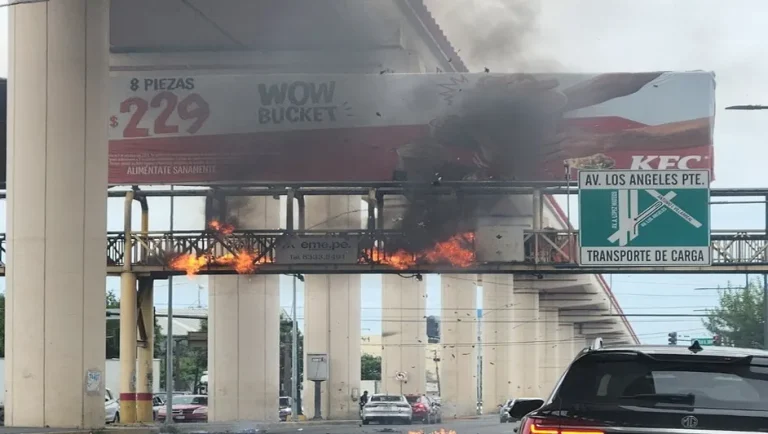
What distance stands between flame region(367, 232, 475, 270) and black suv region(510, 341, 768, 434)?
27.3m

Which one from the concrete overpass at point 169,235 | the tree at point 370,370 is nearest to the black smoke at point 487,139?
the concrete overpass at point 169,235

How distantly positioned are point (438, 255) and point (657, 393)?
92.2 feet

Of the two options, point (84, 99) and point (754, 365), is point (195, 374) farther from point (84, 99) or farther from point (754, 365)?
point (754, 365)

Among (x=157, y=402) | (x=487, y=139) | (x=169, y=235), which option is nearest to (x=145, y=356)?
(x=169, y=235)

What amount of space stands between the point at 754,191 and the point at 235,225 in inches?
668

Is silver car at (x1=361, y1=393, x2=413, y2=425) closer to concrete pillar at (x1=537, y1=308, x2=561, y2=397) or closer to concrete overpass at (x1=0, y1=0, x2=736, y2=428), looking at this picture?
concrete overpass at (x1=0, y1=0, x2=736, y2=428)

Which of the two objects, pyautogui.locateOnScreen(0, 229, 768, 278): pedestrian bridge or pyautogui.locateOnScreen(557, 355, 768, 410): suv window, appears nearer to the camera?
pyautogui.locateOnScreen(557, 355, 768, 410): suv window

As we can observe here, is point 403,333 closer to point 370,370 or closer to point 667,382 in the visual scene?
point 667,382

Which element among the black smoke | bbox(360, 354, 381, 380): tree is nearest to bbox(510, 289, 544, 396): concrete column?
the black smoke

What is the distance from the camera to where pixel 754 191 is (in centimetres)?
3453

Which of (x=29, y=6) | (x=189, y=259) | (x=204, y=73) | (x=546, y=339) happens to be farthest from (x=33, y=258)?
(x=546, y=339)

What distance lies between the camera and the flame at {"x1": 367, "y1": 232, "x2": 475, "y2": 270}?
113 ft

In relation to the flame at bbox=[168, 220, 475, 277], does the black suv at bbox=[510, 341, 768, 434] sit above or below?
below

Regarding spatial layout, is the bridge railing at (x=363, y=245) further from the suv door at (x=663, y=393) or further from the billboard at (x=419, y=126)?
the suv door at (x=663, y=393)
